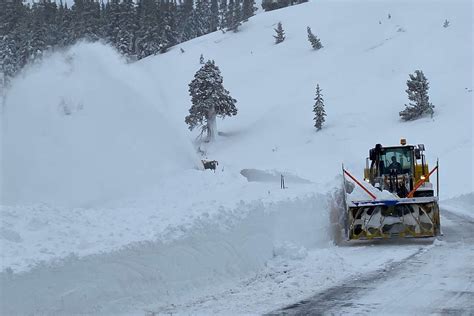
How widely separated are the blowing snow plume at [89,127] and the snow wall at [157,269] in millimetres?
6479

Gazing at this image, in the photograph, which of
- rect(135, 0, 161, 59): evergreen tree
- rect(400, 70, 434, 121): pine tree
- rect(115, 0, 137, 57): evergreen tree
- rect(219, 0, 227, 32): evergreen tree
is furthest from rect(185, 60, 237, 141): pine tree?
rect(219, 0, 227, 32): evergreen tree

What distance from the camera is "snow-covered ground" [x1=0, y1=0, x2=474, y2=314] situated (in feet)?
22.4

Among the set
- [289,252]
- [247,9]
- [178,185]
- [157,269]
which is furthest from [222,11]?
[157,269]

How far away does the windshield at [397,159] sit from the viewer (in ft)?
45.9

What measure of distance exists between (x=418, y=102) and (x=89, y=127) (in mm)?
24481

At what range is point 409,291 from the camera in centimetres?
762

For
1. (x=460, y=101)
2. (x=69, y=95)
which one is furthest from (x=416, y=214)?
(x=460, y=101)

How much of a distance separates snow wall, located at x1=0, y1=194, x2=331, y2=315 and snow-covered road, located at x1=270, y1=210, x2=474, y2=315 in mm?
1440

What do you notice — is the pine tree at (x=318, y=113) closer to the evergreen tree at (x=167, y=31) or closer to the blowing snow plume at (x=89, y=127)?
the blowing snow plume at (x=89, y=127)

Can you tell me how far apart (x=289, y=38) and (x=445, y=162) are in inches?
1459

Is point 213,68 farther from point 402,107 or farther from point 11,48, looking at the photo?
point 11,48

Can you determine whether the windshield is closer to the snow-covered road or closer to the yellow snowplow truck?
the yellow snowplow truck

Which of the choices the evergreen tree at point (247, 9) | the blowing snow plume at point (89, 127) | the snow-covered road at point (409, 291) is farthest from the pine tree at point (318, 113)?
the evergreen tree at point (247, 9)

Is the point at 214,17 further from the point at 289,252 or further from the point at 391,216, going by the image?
the point at 289,252
